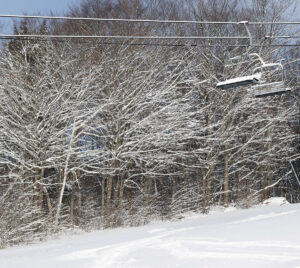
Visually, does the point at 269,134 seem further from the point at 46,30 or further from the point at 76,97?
the point at 46,30

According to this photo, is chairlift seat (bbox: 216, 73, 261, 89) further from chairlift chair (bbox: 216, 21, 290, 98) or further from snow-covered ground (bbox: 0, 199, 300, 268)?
snow-covered ground (bbox: 0, 199, 300, 268)

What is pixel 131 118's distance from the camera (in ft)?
48.5

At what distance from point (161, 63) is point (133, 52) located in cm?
136

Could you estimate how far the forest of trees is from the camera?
43.2 ft

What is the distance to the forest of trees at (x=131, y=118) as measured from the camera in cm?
1317

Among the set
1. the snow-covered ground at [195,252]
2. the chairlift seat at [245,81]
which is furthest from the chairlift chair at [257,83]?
the snow-covered ground at [195,252]

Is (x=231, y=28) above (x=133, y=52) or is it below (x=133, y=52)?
above

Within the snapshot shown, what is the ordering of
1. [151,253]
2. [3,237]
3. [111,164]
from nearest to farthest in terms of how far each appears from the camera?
[151,253] < [3,237] < [111,164]

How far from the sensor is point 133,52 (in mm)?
15289

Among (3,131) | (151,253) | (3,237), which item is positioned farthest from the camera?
(3,131)

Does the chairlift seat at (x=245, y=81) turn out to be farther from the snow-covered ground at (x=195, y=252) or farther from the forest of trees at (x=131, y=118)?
the forest of trees at (x=131, y=118)

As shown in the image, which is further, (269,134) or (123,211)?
(269,134)

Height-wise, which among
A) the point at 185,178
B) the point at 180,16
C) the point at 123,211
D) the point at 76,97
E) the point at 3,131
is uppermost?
the point at 180,16

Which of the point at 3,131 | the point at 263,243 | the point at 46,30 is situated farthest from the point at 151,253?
the point at 46,30
